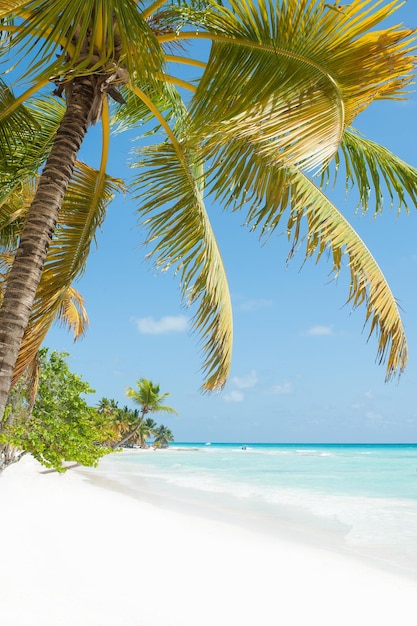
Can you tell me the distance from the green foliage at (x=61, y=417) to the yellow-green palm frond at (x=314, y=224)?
575cm

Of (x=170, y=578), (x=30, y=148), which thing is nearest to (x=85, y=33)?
(x=30, y=148)

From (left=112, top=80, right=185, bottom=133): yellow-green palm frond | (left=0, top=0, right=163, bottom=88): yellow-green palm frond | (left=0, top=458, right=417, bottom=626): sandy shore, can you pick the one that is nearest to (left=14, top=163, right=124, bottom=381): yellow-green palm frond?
(left=112, top=80, right=185, bottom=133): yellow-green palm frond

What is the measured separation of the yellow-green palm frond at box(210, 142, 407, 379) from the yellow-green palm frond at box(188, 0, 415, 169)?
3.53 feet

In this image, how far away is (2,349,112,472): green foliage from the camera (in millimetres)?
8922

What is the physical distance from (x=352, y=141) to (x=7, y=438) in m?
6.18

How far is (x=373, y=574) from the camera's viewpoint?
702 cm

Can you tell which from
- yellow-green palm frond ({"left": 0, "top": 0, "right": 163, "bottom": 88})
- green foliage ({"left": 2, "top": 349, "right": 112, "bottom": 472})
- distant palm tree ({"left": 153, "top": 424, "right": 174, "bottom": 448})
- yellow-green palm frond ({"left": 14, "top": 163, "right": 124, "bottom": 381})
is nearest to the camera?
yellow-green palm frond ({"left": 0, "top": 0, "right": 163, "bottom": 88})

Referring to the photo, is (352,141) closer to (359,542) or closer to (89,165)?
(89,165)

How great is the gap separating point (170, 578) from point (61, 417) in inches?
214

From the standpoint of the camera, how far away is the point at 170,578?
19.0 feet

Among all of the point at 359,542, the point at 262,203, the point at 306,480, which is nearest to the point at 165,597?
the point at 262,203

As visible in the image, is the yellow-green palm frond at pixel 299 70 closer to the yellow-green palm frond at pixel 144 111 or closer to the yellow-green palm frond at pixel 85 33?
the yellow-green palm frond at pixel 85 33

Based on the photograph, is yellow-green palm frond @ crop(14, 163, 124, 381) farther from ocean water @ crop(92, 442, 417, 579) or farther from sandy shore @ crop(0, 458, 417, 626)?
ocean water @ crop(92, 442, 417, 579)

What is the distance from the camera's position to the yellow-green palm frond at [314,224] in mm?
4570
